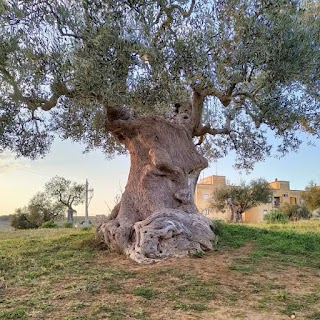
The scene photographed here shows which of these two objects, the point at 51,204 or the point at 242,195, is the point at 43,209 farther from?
the point at 242,195

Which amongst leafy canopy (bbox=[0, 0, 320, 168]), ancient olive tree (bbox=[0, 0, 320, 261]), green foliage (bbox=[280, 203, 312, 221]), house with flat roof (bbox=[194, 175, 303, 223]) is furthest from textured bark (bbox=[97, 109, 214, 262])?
green foliage (bbox=[280, 203, 312, 221])

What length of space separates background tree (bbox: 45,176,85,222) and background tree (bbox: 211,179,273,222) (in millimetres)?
13928

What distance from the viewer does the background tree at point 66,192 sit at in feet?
122

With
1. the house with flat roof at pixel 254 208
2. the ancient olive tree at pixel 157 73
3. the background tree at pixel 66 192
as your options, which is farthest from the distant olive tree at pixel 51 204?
the ancient olive tree at pixel 157 73

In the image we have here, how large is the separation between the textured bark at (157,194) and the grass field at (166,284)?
455 mm

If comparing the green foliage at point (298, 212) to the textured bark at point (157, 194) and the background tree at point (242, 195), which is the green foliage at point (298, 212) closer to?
the background tree at point (242, 195)

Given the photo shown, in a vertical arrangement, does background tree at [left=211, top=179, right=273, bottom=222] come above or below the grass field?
above

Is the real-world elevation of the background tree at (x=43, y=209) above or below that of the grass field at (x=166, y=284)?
above

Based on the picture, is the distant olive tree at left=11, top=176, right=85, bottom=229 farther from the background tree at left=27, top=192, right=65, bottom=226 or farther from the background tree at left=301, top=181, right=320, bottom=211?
the background tree at left=301, top=181, right=320, bottom=211

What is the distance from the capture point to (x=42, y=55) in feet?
24.4

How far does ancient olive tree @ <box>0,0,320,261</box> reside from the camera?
7.33 meters

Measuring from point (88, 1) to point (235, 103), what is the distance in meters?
5.41

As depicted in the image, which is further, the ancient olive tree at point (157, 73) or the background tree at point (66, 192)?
the background tree at point (66, 192)

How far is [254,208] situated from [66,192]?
75.0 ft
